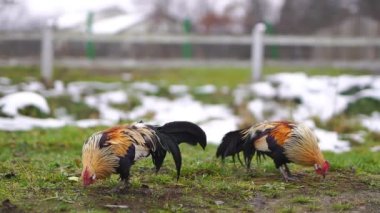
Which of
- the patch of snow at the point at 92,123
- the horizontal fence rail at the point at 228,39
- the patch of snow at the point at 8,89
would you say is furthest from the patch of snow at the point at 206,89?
the patch of snow at the point at 8,89

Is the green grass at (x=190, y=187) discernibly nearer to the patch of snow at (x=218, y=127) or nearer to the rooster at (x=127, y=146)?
the rooster at (x=127, y=146)

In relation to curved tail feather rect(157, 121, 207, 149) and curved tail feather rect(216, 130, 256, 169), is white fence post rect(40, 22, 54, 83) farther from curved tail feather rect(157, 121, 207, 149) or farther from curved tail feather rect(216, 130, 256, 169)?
curved tail feather rect(157, 121, 207, 149)

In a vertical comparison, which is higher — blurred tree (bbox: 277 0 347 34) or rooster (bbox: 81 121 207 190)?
blurred tree (bbox: 277 0 347 34)

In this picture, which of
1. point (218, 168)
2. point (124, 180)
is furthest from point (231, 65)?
point (124, 180)

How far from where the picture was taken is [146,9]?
3095 cm

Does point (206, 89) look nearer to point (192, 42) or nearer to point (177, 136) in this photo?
point (192, 42)

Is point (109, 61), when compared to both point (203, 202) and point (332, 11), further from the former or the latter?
point (203, 202)

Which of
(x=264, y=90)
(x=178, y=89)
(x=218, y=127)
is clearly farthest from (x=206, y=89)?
(x=218, y=127)

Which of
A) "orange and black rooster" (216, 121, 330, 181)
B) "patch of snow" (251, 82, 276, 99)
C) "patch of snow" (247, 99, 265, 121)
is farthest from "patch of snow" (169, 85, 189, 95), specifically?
"orange and black rooster" (216, 121, 330, 181)

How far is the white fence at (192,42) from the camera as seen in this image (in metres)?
15.9

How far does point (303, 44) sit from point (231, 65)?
7.68 ft

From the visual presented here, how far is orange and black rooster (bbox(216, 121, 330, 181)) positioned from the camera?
5.93 meters

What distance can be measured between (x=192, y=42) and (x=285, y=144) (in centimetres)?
1180

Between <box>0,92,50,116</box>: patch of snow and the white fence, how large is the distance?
289 centimetres
